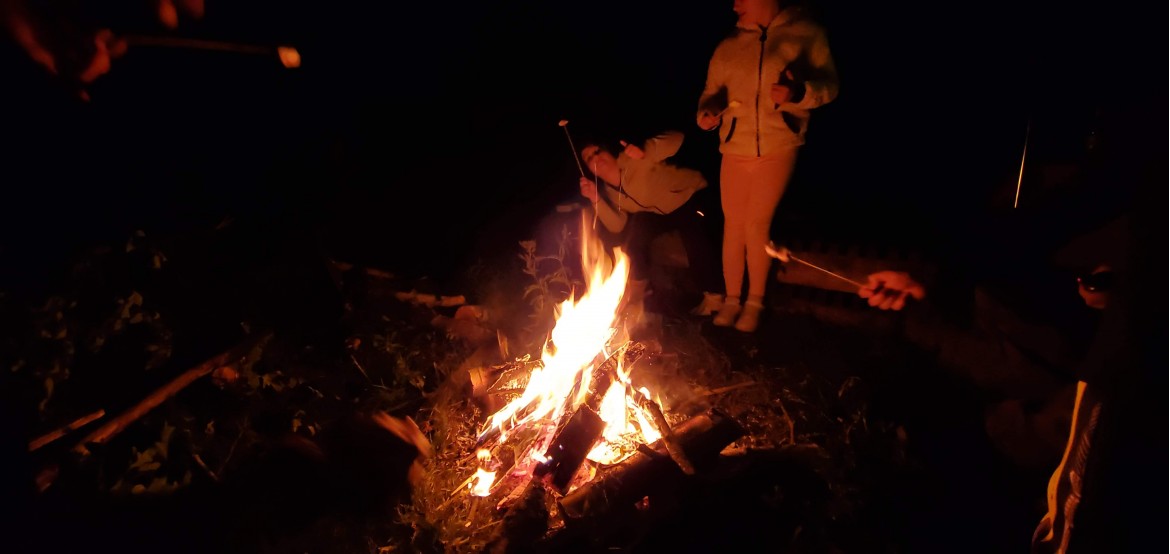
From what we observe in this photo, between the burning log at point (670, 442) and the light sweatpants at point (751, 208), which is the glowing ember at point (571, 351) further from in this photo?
the light sweatpants at point (751, 208)

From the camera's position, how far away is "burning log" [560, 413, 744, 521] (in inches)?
125

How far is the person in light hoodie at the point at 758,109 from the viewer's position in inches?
161

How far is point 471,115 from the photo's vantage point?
31.7 ft

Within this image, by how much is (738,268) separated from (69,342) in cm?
475

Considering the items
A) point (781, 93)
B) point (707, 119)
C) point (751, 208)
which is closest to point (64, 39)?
point (707, 119)

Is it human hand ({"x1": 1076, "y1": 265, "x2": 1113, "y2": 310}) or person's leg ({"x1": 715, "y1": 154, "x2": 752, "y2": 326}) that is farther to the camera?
person's leg ({"x1": 715, "y1": 154, "x2": 752, "y2": 326})

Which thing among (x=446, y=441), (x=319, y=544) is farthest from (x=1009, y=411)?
(x=319, y=544)

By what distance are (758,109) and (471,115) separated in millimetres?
6293

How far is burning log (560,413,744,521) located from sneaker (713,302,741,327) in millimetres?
1925

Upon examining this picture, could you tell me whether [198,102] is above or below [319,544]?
above

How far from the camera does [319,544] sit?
319 centimetres

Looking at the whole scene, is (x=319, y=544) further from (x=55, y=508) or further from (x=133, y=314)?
(x=133, y=314)

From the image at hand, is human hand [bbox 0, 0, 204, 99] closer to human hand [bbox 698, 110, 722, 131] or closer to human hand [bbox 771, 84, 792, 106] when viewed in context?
human hand [bbox 698, 110, 722, 131]

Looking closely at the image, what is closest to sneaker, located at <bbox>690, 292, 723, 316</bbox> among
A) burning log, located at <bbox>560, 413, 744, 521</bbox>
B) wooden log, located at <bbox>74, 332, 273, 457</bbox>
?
burning log, located at <bbox>560, 413, 744, 521</bbox>
